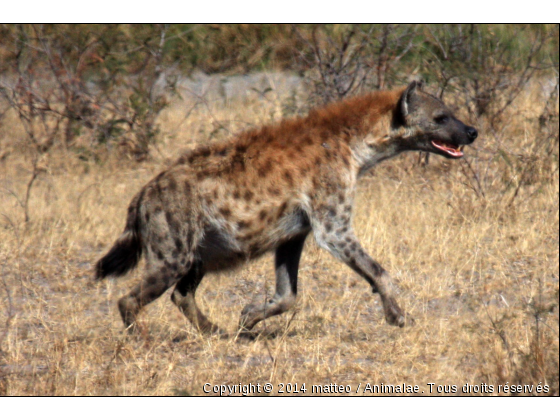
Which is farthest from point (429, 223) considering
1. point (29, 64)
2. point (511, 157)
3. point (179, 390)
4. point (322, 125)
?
point (29, 64)

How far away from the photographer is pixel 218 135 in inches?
299

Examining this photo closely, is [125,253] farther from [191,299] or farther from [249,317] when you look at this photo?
[249,317]

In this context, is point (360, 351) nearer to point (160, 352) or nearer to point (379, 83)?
point (160, 352)

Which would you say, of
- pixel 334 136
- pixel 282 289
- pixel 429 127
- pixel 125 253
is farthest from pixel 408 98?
pixel 125 253

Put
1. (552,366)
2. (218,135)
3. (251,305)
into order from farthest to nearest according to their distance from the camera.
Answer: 1. (218,135)
2. (251,305)
3. (552,366)

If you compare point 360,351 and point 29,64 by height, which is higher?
point 29,64

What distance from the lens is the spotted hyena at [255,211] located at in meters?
4.07

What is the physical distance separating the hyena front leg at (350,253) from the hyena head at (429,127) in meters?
0.70

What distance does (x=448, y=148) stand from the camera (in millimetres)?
4699

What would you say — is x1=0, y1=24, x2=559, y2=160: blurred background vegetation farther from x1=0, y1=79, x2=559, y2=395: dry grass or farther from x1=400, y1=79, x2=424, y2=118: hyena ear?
x1=400, y1=79, x2=424, y2=118: hyena ear

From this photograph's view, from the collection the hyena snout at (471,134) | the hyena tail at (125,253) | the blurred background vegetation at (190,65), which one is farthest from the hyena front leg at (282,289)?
the blurred background vegetation at (190,65)

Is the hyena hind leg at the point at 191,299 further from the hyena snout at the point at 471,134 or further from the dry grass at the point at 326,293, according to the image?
the hyena snout at the point at 471,134

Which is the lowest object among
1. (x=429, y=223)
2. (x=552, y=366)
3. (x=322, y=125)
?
(x=429, y=223)

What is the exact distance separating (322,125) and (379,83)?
8.80ft
